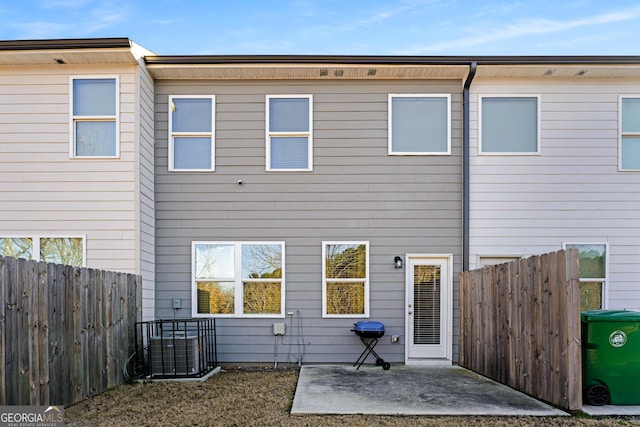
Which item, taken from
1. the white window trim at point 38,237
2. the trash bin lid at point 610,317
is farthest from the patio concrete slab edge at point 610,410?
the white window trim at point 38,237

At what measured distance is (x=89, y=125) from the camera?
7.26 meters

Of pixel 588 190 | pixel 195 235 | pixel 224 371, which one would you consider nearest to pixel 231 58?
pixel 195 235

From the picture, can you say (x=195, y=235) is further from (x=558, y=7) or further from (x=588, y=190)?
(x=558, y=7)

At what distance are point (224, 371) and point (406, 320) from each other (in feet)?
9.74

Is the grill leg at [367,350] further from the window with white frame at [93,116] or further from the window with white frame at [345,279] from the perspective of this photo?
the window with white frame at [93,116]

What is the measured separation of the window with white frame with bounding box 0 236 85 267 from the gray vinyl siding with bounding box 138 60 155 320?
894mm

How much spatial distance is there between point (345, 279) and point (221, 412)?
3262mm

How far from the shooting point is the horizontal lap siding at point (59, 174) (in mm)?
7090

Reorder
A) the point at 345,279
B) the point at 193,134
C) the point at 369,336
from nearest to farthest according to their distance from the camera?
the point at 369,336
the point at 345,279
the point at 193,134

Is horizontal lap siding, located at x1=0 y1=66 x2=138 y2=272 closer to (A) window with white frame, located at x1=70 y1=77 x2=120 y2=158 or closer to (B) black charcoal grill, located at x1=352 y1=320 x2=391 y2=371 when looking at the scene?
(A) window with white frame, located at x1=70 y1=77 x2=120 y2=158

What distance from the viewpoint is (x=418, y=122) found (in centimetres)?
783

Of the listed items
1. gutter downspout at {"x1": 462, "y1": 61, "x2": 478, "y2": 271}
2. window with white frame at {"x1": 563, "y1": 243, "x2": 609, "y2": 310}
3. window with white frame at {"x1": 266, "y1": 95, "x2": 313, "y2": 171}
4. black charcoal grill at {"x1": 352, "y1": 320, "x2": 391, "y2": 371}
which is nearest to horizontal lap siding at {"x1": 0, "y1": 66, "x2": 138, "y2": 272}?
window with white frame at {"x1": 266, "y1": 95, "x2": 313, "y2": 171}

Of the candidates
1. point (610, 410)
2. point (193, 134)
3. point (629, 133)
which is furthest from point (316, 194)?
point (629, 133)

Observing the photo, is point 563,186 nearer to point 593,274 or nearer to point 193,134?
point 593,274
